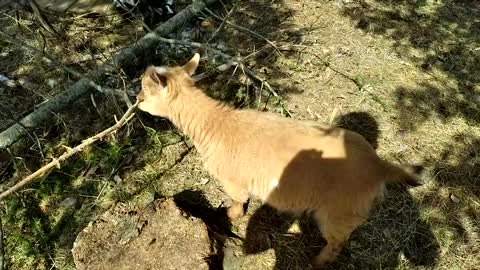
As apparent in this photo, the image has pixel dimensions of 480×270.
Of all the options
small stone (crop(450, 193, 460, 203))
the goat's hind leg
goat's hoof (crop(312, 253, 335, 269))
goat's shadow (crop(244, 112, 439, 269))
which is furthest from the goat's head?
small stone (crop(450, 193, 460, 203))

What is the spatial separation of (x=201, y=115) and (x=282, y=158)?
84cm

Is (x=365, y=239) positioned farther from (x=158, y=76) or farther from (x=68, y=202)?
Result: (x=68, y=202)

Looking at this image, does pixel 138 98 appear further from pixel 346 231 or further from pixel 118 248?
pixel 346 231

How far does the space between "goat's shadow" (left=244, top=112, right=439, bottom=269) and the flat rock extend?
0.74 m

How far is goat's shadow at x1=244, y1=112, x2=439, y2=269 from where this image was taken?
14.0 feet

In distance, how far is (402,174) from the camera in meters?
3.51

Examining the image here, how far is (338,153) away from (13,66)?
456cm

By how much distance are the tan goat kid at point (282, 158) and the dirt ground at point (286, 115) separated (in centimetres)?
59

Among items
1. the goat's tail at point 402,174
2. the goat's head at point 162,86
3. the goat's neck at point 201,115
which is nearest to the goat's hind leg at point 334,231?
the goat's tail at point 402,174

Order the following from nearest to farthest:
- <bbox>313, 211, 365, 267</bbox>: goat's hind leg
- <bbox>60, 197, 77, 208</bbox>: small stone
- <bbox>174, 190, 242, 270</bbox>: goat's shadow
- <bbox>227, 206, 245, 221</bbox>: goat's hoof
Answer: <bbox>313, 211, 365, 267</bbox>: goat's hind leg < <bbox>174, 190, 242, 270</bbox>: goat's shadow < <bbox>227, 206, 245, 221</bbox>: goat's hoof < <bbox>60, 197, 77, 208</bbox>: small stone

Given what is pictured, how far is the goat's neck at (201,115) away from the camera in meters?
3.91

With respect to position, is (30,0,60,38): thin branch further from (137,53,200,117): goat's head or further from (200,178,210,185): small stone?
(200,178,210,185): small stone

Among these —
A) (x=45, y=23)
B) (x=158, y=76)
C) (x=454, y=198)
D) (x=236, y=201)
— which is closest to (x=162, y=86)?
(x=158, y=76)

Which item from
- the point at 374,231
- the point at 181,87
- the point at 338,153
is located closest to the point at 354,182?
the point at 338,153
